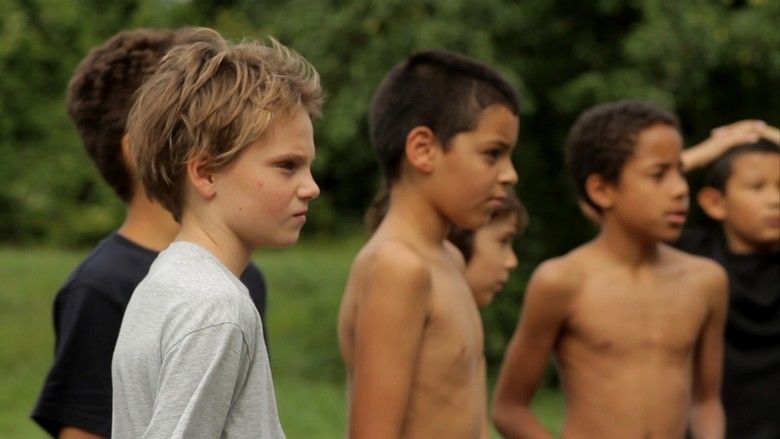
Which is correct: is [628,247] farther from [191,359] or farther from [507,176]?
[191,359]

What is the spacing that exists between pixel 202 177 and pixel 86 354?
2.70 feet

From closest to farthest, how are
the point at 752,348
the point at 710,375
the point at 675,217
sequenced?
the point at 675,217 → the point at 710,375 → the point at 752,348

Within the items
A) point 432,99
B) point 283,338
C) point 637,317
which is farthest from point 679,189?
point 283,338

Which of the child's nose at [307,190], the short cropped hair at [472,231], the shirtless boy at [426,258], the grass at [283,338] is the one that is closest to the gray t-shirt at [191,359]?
the child's nose at [307,190]

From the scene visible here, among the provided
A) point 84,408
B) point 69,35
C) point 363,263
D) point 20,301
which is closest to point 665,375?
point 363,263

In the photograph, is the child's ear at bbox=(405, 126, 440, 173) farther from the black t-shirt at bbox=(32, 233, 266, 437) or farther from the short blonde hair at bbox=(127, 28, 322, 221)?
the short blonde hair at bbox=(127, 28, 322, 221)

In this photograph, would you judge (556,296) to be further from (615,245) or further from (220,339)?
(220,339)

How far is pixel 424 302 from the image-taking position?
150 inches

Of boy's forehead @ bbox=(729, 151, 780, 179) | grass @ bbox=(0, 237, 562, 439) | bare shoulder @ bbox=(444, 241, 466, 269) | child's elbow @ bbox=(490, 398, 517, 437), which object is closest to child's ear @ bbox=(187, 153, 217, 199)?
bare shoulder @ bbox=(444, 241, 466, 269)

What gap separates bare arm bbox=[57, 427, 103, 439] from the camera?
3.42 m

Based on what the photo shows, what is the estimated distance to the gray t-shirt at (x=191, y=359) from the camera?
2.56 m

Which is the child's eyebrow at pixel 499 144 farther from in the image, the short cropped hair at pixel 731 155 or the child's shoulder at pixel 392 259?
the short cropped hair at pixel 731 155

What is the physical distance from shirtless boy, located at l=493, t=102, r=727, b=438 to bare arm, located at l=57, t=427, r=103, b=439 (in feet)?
6.08

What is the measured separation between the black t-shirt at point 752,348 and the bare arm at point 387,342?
1944 mm
